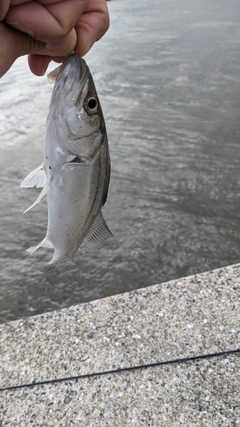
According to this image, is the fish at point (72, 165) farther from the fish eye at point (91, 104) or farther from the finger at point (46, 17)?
the finger at point (46, 17)

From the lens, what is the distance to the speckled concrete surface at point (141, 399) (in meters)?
2.22

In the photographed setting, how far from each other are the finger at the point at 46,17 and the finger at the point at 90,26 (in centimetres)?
21

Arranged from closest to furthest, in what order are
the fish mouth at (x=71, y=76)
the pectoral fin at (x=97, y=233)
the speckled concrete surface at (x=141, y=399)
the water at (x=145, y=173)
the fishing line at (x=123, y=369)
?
1. the fish mouth at (x=71, y=76)
2. the pectoral fin at (x=97, y=233)
3. the speckled concrete surface at (x=141, y=399)
4. the fishing line at (x=123, y=369)
5. the water at (x=145, y=173)

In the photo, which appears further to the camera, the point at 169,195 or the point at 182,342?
the point at 169,195

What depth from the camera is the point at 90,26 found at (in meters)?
Result: 1.51

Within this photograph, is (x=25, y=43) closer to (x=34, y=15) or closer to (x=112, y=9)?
(x=34, y=15)

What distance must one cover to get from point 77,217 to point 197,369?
1288 mm

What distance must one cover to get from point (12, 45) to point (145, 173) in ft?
13.7

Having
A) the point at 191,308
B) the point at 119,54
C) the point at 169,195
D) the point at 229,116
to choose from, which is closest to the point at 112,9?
the point at 119,54

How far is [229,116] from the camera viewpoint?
6703 millimetres

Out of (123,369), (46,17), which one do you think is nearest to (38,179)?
(46,17)

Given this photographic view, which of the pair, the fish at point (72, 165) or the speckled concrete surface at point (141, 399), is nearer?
the fish at point (72, 165)

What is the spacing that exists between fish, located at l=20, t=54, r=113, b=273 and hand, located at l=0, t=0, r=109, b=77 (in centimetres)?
7

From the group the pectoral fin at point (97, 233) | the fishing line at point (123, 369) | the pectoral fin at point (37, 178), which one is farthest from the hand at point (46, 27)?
the fishing line at point (123, 369)
